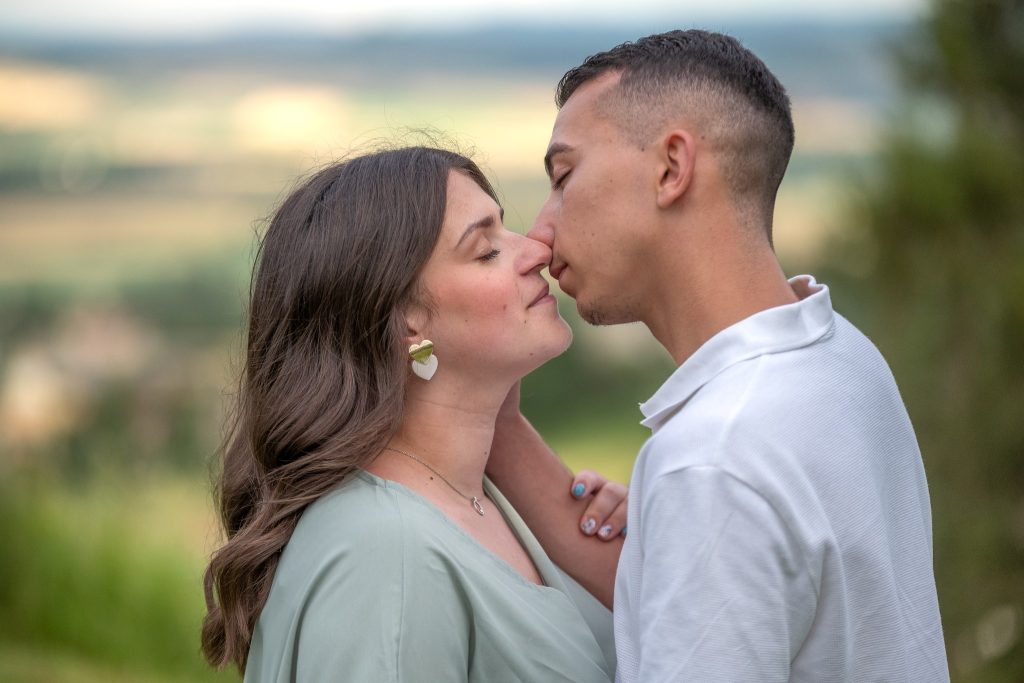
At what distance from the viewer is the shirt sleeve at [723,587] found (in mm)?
1658

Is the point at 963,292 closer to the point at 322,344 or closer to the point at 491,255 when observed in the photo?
the point at 491,255

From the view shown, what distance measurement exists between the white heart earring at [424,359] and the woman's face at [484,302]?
0.06ft

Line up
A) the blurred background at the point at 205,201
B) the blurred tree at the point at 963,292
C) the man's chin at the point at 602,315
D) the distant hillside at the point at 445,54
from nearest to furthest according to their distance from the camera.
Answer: the man's chin at the point at 602,315, the blurred tree at the point at 963,292, the blurred background at the point at 205,201, the distant hillside at the point at 445,54

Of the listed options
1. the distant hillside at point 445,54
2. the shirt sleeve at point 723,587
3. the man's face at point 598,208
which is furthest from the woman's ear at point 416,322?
the distant hillside at point 445,54

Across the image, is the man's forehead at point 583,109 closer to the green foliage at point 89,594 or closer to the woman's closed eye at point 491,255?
the woman's closed eye at point 491,255

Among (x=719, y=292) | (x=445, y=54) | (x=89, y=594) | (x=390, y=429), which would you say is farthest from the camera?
(x=445, y=54)

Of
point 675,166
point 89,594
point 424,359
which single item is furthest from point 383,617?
point 89,594

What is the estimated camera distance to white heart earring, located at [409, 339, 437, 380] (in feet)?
7.47

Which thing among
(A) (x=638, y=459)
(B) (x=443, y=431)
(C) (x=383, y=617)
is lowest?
(C) (x=383, y=617)

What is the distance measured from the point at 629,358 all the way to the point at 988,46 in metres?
2.13

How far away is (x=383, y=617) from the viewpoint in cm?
196

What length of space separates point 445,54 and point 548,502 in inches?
156

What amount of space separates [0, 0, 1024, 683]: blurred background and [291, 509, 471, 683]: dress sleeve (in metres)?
3.12

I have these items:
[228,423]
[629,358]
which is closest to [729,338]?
[228,423]
